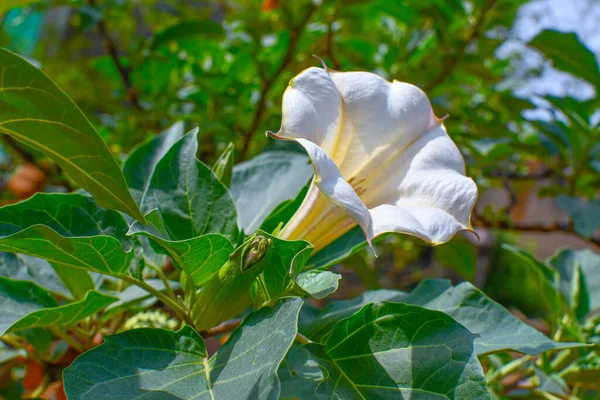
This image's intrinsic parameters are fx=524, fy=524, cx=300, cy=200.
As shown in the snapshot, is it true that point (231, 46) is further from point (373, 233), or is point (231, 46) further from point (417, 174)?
point (373, 233)

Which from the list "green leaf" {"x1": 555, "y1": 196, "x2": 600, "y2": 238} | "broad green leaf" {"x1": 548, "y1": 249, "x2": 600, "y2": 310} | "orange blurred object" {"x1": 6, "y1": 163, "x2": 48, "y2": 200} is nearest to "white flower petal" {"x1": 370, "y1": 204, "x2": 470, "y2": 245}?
"broad green leaf" {"x1": 548, "y1": 249, "x2": 600, "y2": 310}

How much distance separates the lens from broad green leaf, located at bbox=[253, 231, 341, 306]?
418 millimetres

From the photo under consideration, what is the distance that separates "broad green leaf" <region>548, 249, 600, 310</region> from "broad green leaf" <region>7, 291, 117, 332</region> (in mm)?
784

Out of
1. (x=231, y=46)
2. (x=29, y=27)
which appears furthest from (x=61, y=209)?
(x=29, y=27)

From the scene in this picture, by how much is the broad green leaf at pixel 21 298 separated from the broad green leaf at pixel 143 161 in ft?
0.49

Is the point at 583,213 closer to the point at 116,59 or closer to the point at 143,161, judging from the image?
the point at 143,161

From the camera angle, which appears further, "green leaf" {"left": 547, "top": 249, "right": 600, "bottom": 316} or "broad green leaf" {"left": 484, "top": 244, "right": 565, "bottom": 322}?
"broad green leaf" {"left": 484, "top": 244, "right": 565, "bottom": 322}

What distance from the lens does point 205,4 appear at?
8.70ft

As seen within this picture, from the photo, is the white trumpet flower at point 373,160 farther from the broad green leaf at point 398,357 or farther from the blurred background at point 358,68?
the blurred background at point 358,68

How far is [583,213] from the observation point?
1.09 m

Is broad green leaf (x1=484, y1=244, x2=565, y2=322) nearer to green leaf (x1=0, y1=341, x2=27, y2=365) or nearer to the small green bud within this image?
green leaf (x1=0, y1=341, x2=27, y2=365)

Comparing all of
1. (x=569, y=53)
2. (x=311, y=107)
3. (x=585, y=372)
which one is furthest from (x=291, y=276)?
(x=569, y=53)

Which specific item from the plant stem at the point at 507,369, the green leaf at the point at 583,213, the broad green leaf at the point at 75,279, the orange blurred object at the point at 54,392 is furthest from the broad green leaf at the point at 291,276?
the green leaf at the point at 583,213

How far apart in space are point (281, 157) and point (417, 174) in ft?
0.79
